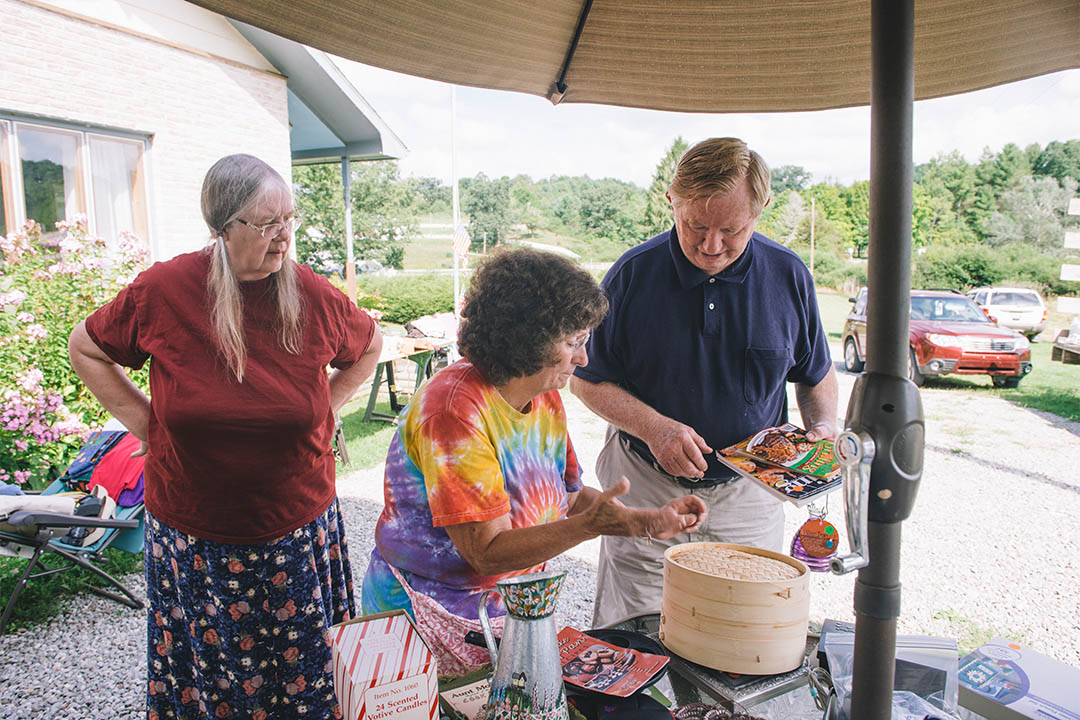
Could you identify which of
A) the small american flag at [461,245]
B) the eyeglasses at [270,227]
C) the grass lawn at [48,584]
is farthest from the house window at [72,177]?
the small american flag at [461,245]

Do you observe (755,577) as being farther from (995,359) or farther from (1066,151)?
(1066,151)

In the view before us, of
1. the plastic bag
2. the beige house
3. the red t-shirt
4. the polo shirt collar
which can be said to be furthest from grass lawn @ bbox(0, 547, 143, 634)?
the beige house

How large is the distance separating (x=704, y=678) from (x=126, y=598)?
Answer: 3.91 meters

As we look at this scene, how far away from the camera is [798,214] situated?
182 ft

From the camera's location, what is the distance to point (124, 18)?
25.8 feet

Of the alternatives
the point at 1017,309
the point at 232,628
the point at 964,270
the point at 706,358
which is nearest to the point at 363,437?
the point at 232,628

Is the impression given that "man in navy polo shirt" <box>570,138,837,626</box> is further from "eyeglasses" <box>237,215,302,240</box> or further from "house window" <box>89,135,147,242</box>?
"house window" <box>89,135,147,242</box>

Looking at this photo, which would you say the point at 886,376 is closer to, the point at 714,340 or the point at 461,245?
the point at 714,340

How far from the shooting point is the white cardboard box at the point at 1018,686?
1.17 meters

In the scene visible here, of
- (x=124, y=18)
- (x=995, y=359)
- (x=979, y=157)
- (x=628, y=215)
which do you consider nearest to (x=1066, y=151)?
(x=979, y=157)

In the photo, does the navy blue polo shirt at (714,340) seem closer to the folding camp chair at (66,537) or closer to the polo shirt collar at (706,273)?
the polo shirt collar at (706,273)

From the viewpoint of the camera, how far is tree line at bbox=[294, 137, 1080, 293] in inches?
1158

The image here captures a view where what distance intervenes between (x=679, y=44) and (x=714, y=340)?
2.77 feet

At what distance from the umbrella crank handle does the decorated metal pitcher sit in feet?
1.29
